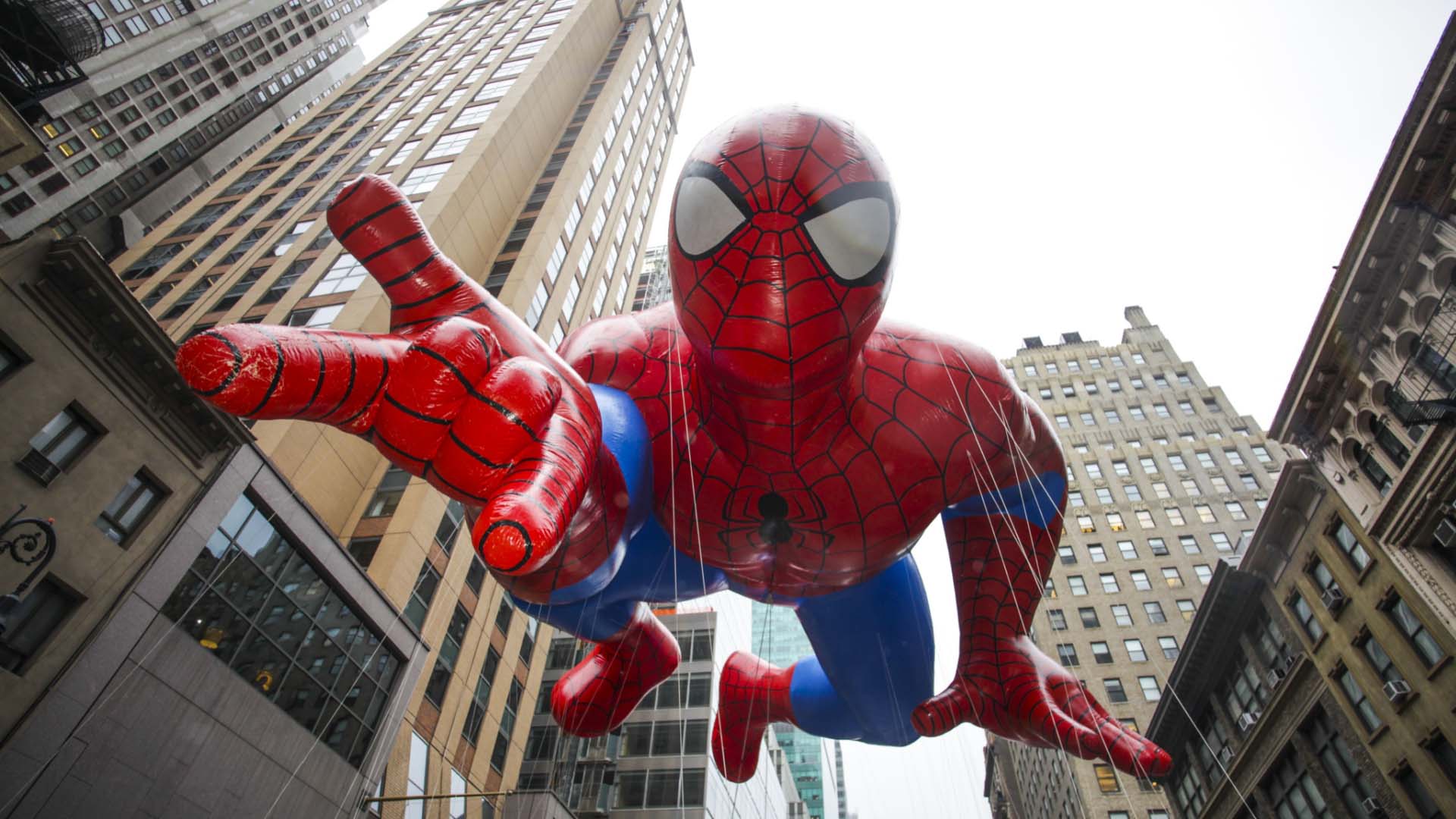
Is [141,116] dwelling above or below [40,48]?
below

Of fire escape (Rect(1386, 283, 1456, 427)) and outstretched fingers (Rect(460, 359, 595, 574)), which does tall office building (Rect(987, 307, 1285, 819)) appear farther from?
outstretched fingers (Rect(460, 359, 595, 574))

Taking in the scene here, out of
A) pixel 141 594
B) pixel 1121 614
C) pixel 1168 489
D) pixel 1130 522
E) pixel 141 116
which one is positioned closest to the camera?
pixel 141 594

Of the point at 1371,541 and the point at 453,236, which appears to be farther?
the point at 453,236

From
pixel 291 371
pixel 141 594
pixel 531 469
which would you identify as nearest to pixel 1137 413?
pixel 141 594

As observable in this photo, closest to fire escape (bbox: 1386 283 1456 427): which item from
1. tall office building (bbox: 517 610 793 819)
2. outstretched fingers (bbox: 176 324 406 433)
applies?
outstretched fingers (bbox: 176 324 406 433)

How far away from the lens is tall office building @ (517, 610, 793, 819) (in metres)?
24.4

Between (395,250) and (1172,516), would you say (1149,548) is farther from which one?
(395,250)

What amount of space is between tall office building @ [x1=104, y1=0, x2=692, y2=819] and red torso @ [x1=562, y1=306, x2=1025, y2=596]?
6394mm

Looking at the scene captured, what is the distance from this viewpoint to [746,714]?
5.07 m

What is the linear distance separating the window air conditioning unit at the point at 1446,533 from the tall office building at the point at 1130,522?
15.2 m

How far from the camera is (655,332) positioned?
4020mm

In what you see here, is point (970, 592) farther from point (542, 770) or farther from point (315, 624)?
point (542, 770)

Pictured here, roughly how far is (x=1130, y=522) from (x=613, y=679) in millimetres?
34556

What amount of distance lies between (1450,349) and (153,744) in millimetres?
19622
